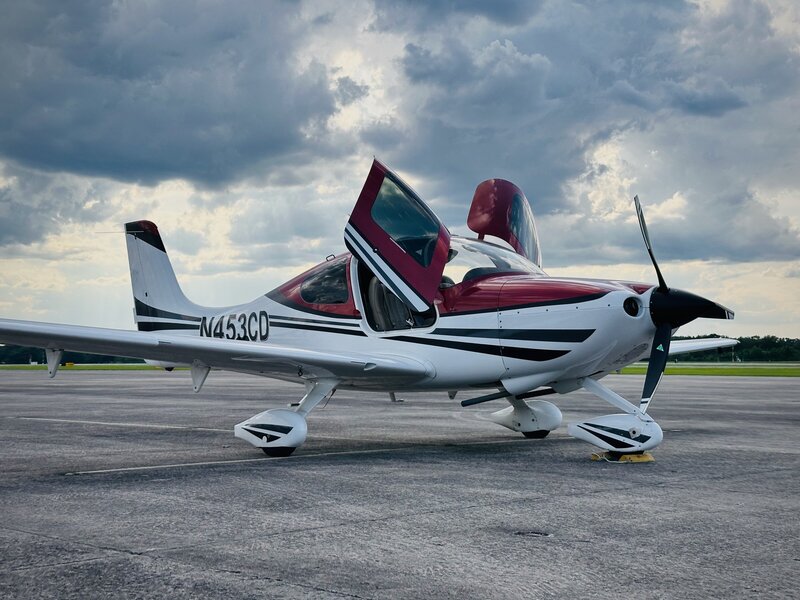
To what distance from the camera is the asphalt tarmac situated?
12.0ft

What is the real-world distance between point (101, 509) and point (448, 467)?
334 cm

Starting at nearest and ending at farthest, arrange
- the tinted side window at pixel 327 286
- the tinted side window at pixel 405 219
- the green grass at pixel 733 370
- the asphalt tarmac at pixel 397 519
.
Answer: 1. the asphalt tarmac at pixel 397 519
2. the tinted side window at pixel 405 219
3. the tinted side window at pixel 327 286
4. the green grass at pixel 733 370

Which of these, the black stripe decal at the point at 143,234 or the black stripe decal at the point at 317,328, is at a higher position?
the black stripe decal at the point at 143,234

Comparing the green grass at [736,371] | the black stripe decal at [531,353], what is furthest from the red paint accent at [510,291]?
the green grass at [736,371]

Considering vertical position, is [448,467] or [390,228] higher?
[390,228]

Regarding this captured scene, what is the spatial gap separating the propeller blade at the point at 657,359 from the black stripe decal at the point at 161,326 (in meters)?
Answer: 6.88

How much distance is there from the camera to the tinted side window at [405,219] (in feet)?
30.2

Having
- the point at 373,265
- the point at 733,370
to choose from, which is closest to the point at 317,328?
the point at 373,265

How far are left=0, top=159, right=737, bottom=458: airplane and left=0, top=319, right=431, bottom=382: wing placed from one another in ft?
0.06

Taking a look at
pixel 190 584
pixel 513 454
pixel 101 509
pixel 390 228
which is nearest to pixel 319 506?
pixel 101 509

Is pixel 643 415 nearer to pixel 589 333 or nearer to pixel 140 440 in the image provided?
pixel 589 333

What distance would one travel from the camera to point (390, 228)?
9.27 metres

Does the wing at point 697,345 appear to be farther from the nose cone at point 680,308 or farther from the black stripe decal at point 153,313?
the black stripe decal at point 153,313

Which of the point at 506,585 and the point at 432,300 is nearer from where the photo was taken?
the point at 506,585
